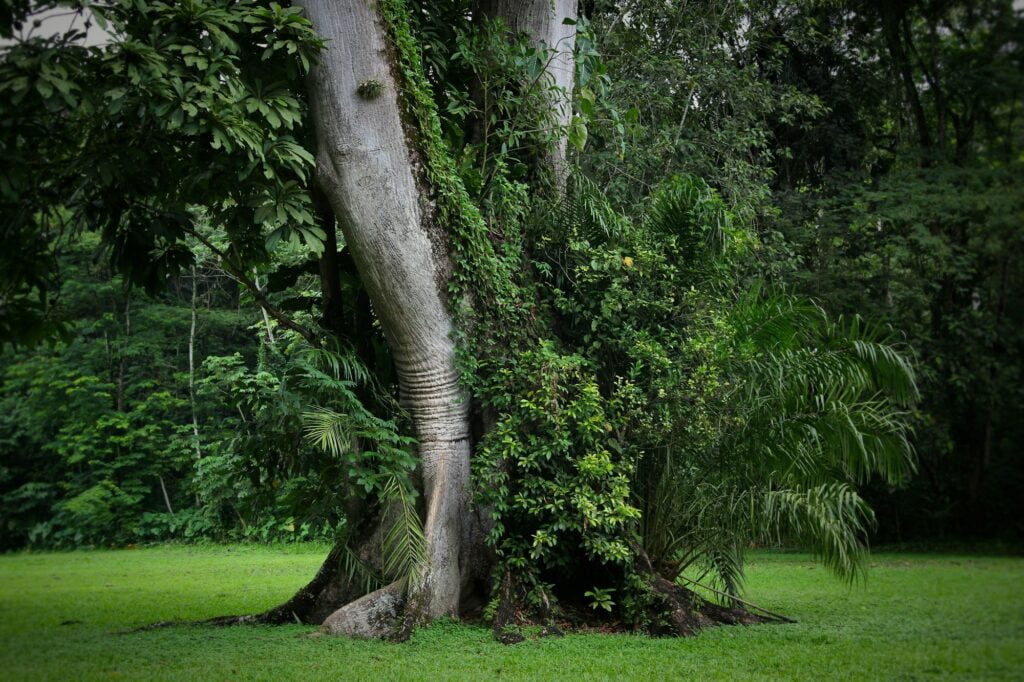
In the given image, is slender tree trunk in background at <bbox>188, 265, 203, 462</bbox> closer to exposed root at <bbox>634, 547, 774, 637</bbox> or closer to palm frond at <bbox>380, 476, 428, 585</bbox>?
palm frond at <bbox>380, 476, 428, 585</bbox>

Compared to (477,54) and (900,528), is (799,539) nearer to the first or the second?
(477,54)

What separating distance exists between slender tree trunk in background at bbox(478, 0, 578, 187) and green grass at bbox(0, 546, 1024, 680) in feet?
12.0

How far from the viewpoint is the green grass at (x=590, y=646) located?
13.9ft

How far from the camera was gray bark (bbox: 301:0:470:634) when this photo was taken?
5.90 meters

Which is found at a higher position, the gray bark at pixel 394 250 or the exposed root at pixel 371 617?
the gray bark at pixel 394 250

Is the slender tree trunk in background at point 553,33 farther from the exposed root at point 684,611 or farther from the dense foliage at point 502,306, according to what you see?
the exposed root at point 684,611

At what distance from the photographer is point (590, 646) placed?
5.43 metres

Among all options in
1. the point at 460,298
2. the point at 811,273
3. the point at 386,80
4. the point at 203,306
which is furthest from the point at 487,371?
the point at 203,306

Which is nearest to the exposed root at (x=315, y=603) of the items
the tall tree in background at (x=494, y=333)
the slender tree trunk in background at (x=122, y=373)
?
the tall tree in background at (x=494, y=333)

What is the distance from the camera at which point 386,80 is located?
6031mm

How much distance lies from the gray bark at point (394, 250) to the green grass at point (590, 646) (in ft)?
1.63

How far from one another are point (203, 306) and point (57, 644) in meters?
12.5

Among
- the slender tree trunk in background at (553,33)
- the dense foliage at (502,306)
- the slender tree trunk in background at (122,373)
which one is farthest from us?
the slender tree trunk in background at (122,373)

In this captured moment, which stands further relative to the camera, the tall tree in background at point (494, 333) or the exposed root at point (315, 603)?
the exposed root at point (315, 603)
